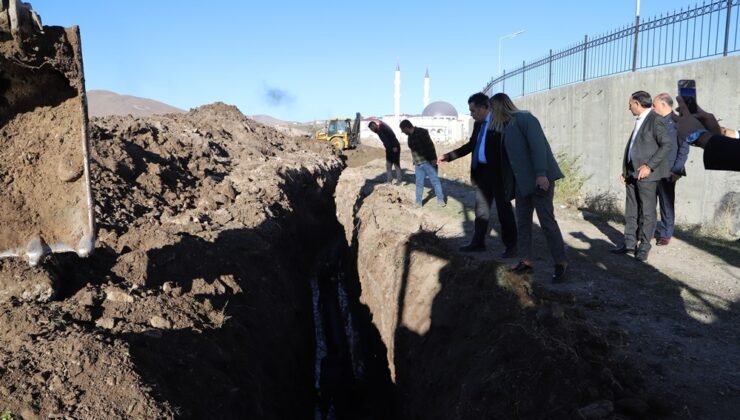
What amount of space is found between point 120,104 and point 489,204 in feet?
251

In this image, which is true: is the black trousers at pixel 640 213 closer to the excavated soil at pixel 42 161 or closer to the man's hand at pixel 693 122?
the man's hand at pixel 693 122

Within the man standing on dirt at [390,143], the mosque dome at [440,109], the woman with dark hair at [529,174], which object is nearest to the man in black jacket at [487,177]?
the woman with dark hair at [529,174]

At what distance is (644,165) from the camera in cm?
553

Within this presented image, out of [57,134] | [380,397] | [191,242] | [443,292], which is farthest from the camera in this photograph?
[380,397]

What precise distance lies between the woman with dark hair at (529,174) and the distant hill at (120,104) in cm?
6792

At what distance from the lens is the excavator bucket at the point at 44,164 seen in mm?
3293

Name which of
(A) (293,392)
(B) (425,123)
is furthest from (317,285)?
(B) (425,123)

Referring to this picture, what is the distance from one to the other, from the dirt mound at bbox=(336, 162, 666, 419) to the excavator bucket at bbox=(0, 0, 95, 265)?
99.6 inches

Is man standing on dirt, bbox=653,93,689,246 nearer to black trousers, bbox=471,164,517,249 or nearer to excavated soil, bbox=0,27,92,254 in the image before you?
black trousers, bbox=471,164,517,249

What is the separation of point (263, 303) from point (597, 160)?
793 cm

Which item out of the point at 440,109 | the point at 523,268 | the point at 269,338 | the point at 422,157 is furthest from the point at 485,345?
the point at 440,109

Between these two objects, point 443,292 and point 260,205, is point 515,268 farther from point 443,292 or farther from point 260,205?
point 260,205

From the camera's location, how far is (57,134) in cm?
345

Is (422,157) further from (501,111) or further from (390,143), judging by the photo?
(501,111)
